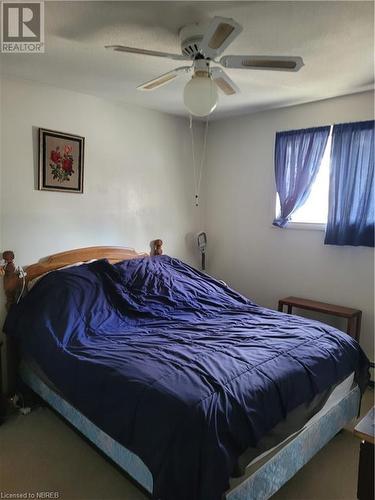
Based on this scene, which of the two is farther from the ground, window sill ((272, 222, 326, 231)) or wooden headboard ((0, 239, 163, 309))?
window sill ((272, 222, 326, 231))

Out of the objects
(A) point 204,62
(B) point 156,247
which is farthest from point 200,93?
(B) point 156,247

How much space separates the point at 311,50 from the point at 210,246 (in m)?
2.43

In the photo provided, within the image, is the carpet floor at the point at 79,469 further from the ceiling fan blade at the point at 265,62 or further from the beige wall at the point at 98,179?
the ceiling fan blade at the point at 265,62

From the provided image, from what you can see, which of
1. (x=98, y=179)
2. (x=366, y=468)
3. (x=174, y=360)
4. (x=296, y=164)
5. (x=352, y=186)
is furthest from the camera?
(x=296, y=164)

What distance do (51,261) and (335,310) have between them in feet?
7.98

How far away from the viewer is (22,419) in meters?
2.46

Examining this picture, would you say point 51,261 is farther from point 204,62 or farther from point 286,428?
point 286,428

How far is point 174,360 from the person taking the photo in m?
1.83

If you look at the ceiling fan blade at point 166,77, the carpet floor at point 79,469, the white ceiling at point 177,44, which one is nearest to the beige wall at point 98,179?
the white ceiling at point 177,44

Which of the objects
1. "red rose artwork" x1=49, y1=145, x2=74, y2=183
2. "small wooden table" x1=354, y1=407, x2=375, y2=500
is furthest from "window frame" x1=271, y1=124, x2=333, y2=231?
"small wooden table" x1=354, y1=407, x2=375, y2=500

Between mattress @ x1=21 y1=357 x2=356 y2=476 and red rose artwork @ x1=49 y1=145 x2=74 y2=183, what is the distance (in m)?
1.56

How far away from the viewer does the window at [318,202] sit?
3.27 metres

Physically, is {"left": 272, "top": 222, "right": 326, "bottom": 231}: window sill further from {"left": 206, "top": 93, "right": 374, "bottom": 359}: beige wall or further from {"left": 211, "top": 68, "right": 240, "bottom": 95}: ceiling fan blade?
{"left": 211, "top": 68, "right": 240, "bottom": 95}: ceiling fan blade

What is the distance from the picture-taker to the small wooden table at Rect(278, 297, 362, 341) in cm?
296
